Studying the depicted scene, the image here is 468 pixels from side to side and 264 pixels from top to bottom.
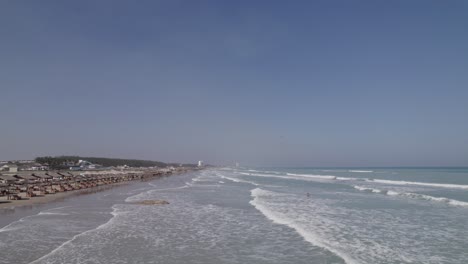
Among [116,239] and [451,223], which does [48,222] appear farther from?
[451,223]

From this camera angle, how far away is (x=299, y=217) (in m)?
20.8

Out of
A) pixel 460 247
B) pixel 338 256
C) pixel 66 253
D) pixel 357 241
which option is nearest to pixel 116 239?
pixel 66 253

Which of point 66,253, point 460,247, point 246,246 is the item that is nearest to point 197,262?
point 246,246

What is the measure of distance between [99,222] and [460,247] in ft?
48.6

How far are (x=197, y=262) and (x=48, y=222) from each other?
1026 cm

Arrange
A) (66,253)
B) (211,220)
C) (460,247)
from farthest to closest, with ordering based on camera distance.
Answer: (211,220) < (460,247) < (66,253)

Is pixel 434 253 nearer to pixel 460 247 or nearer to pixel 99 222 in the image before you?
pixel 460 247

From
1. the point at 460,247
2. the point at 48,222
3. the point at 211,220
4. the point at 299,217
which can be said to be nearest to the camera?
the point at 460,247

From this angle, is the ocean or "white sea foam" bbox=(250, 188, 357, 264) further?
A: "white sea foam" bbox=(250, 188, 357, 264)

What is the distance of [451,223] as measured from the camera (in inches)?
732

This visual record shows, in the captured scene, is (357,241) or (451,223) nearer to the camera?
(357,241)

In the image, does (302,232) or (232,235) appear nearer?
(232,235)

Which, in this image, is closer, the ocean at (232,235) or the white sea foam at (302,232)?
the ocean at (232,235)

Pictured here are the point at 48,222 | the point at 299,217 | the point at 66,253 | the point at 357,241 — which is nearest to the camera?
the point at 66,253
